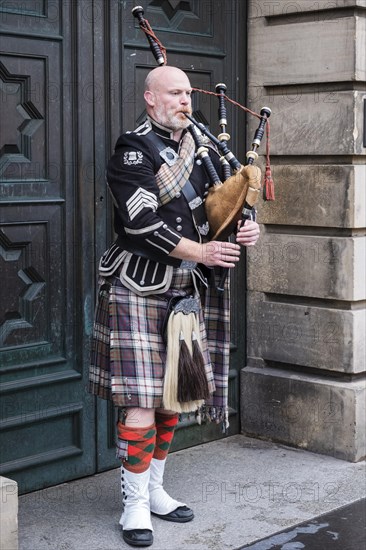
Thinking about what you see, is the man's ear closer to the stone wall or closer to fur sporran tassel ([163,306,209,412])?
fur sporran tassel ([163,306,209,412])

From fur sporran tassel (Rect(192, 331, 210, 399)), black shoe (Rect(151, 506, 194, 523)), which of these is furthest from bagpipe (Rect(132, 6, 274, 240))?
black shoe (Rect(151, 506, 194, 523))

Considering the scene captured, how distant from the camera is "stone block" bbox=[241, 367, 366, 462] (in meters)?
5.38

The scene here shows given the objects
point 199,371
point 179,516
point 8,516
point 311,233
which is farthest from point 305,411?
point 8,516

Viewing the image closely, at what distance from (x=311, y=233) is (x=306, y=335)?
1.74 feet

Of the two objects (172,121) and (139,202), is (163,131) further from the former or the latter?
(139,202)

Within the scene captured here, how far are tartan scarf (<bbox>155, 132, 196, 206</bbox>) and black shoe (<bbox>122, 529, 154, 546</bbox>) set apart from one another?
1.31 metres

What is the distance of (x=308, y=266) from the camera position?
18.1ft

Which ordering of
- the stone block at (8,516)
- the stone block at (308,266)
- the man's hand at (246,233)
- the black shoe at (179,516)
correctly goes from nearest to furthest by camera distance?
the stone block at (8,516), the man's hand at (246,233), the black shoe at (179,516), the stone block at (308,266)

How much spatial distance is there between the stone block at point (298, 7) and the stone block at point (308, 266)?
1122mm

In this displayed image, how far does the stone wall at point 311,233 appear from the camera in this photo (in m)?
5.30

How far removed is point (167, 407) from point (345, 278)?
1.52 meters

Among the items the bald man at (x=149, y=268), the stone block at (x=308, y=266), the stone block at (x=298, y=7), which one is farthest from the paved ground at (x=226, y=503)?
the stone block at (x=298, y=7)

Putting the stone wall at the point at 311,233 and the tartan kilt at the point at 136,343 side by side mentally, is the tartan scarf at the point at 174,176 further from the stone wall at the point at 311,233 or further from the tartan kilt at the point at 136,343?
the stone wall at the point at 311,233

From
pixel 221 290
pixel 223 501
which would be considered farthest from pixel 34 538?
pixel 221 290
